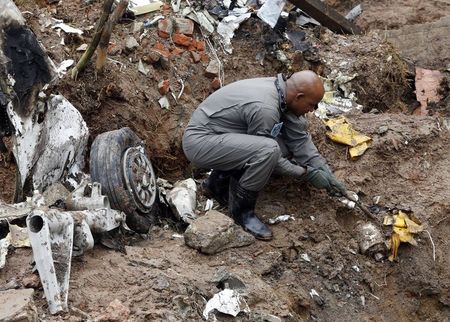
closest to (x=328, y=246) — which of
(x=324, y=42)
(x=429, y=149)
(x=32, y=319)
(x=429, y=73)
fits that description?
(x=429, y=149)

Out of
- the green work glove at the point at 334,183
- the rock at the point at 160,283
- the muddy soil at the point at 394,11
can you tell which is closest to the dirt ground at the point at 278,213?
the rock at the point at 160,283

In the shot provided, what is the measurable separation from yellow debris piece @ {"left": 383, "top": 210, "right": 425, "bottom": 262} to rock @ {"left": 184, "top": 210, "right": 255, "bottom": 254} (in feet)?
4.12

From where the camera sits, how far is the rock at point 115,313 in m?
3.70

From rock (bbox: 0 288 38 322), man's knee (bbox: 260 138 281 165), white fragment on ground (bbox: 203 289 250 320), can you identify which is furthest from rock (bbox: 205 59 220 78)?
rock (bbox: 0 288 38 322)

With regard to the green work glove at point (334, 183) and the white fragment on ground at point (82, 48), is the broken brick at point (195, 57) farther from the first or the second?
the green work glove at point (334, 183)

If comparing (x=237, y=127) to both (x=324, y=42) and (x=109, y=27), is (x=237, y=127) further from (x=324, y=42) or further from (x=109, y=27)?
(x=324, y=42)

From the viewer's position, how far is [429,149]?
255 inches

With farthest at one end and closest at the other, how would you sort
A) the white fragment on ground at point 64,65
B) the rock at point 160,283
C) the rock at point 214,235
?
the white fragment on ground at point 64,65, the rock at point 214,235, the rock at point 160,283

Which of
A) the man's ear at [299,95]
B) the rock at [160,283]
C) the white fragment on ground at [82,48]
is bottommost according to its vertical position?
the rock at [160,283]

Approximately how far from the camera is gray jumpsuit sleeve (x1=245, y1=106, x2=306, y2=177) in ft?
16.7

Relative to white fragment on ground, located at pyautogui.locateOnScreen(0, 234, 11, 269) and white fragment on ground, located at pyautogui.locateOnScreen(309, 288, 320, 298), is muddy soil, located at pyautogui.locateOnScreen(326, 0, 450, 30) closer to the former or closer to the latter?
white fragment on ground, located at pyautogui.locateOnScreen(309, 288, 320, 298)

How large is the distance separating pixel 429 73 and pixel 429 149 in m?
2.36

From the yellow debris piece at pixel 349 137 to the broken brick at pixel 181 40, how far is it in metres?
1.79

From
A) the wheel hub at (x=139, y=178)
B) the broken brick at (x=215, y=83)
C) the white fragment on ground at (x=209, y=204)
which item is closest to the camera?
the wheel hub at (x=139, y=178)
